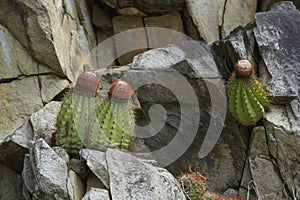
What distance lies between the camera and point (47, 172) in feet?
13.6

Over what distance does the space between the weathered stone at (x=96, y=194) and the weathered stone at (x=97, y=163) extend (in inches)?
4.0

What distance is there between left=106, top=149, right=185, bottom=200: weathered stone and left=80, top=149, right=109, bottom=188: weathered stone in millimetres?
44

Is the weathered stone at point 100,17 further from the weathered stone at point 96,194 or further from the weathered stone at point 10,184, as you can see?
the weathered stone at point 96,194

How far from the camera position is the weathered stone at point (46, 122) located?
476 centimetres

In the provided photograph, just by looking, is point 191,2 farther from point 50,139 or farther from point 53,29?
point 50,139

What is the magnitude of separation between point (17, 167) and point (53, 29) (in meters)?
1.38

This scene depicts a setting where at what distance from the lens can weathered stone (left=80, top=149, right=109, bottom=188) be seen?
4238mm

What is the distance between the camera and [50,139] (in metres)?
4.72

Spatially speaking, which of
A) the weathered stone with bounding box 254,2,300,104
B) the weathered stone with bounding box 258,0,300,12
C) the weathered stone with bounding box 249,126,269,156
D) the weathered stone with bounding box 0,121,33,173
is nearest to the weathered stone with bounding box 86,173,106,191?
the weathered stone with bounding box 0,121,33,173

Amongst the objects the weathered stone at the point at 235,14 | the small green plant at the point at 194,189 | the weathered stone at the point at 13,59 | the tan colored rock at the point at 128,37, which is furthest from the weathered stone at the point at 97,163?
the weathered stone at the point at 235,14

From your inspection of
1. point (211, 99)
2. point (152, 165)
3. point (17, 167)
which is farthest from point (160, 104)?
point (17, 167)

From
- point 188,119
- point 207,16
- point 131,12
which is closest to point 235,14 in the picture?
point 207,16

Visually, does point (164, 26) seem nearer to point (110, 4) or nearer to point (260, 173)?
point (110, 4)

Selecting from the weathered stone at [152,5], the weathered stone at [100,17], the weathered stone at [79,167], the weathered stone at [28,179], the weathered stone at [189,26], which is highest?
the weathered stone at [152,5]
